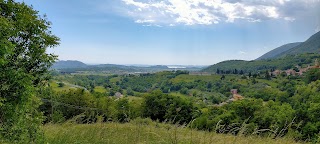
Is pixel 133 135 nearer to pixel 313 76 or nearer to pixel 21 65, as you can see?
pixel 21 65

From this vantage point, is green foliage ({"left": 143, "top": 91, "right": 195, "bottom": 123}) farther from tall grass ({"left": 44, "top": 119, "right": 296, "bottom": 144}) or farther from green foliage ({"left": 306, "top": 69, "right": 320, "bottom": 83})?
green foliage ({"left": 306, "top": 69, "right": 320, "bottom": 83})

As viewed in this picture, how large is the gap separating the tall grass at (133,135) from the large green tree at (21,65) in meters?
1.74

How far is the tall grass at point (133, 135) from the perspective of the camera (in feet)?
13.0

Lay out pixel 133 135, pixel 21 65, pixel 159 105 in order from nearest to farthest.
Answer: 1. pixel 133 135
2. pixel 21 65
3. pixel 159 105

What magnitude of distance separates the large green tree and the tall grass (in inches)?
68.3

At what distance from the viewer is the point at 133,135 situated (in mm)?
4660

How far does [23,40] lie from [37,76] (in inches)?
51.6

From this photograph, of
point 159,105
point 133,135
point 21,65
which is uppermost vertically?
point 21,65

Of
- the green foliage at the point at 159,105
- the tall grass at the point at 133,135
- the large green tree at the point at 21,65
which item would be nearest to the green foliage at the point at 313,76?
the green foliage at the point at 159,105

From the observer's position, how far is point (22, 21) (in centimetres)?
866

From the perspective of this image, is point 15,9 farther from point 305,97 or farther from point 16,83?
point 305,97

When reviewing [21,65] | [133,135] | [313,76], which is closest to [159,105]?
[21,65]

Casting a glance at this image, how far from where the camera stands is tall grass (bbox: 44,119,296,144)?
13.0ft

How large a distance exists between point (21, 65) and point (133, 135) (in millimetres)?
5652
